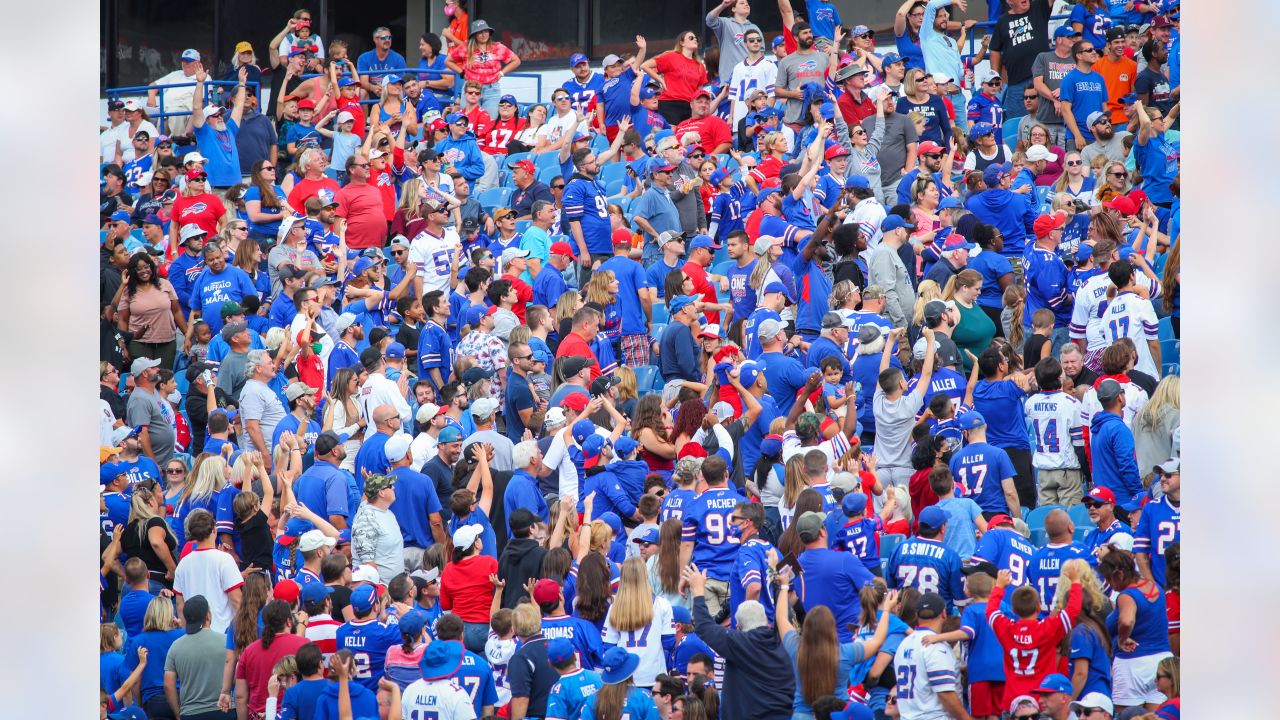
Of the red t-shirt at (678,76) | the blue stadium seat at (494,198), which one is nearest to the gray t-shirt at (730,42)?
the red t-shirt at (678,76)

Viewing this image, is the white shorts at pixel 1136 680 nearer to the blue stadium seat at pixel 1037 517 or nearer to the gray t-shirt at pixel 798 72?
the blue stadium seat at pixel 1037 517

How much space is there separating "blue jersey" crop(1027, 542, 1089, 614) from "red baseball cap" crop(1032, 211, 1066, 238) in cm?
383

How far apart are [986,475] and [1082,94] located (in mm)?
7286

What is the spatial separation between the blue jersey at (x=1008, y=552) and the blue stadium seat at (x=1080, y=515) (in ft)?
4.57

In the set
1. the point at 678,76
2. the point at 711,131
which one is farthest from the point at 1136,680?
the point at 678,76

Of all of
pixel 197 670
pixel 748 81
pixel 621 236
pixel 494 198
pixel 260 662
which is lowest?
pixel 197 670

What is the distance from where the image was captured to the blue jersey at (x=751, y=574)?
7625mm

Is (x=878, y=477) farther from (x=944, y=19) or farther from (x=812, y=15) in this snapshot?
(x=812, y=15)

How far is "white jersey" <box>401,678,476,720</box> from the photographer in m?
7.43

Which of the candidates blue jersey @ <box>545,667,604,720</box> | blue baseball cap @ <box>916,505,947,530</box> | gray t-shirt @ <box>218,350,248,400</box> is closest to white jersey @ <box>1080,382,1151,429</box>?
blue baseball cap @ <box>916,505,947,530</box>

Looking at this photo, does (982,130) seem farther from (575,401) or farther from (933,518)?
(933,518)

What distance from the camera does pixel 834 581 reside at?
778cm

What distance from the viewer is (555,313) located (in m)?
12.1
